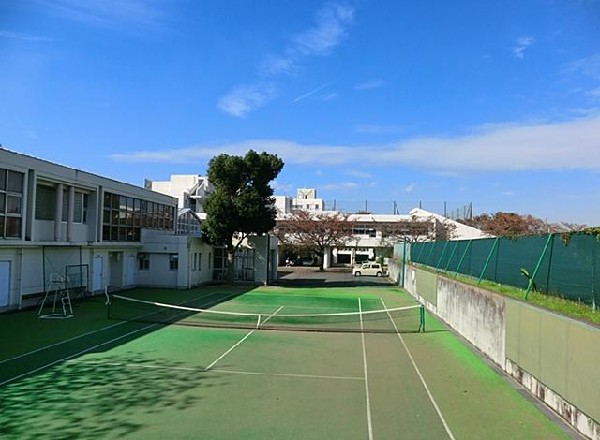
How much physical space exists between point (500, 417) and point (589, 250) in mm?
3267

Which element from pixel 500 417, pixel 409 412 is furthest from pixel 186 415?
pixel 500 417

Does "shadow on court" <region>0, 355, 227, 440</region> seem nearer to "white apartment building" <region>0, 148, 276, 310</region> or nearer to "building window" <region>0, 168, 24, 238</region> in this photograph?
"building window" <region>0, 168, 24, 238</region>

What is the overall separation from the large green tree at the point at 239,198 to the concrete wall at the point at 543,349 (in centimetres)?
2179

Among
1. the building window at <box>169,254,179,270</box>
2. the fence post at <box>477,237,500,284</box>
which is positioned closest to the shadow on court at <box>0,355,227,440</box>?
the fence post at <box>477,237,500,284</box>

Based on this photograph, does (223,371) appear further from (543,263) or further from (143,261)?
(143,261)

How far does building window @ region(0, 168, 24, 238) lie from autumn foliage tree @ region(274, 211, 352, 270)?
48.6 metres

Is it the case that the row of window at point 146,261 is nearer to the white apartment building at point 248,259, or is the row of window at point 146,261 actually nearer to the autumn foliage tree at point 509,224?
the white apartment building at point 248,259

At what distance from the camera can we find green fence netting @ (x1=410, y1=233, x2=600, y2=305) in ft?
31.1

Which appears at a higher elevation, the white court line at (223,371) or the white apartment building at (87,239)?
the white apartment building at (87,239)

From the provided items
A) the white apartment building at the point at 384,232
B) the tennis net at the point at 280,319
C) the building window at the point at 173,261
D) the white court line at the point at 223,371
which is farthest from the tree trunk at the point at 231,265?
the white apartment building at the point at 384,232

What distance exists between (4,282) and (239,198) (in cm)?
1791

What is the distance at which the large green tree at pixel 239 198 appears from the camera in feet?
120

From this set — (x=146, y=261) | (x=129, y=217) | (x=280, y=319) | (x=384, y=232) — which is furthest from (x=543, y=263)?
(x=384, y=232)

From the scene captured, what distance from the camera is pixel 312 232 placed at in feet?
228
